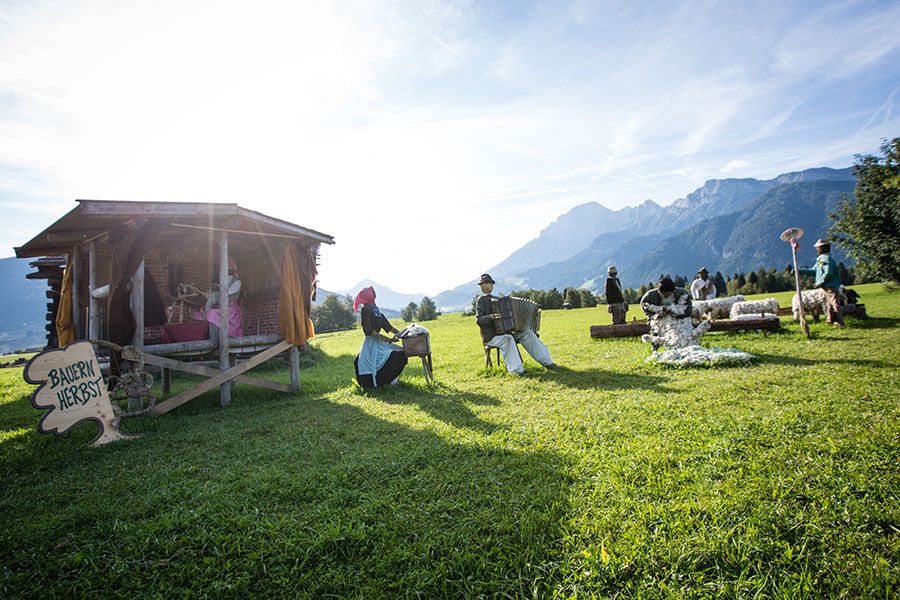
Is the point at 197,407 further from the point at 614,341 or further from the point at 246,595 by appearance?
the point at 614,341

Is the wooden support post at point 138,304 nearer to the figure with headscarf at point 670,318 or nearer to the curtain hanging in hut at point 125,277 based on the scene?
the curtain hanging in hut at point 125,277

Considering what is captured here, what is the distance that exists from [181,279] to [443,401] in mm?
11072

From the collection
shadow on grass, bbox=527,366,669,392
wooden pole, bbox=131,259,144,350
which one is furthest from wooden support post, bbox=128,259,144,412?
shadow on grass, bbox=527,366,669,392

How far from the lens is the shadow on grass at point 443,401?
6.03m

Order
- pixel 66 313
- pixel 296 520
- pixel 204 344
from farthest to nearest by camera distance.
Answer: pixel 66 313 < pixel 204 344 < pixel 296 520

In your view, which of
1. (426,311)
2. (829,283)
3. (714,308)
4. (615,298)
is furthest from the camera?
(426,311)

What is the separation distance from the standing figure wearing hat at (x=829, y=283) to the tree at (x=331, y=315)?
4600 centimetres

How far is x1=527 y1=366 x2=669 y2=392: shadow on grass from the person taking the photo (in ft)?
24.3

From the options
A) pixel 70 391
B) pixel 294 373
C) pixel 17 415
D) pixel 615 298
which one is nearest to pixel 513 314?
pixel 294 373

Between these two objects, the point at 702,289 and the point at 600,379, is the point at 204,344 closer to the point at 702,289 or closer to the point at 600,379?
the point at 600,379

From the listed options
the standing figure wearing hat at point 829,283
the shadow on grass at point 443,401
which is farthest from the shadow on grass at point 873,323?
the shadow on grass at point 443,401

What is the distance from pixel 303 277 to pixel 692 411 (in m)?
8.47

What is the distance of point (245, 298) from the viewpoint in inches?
501

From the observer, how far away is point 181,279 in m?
13.6
